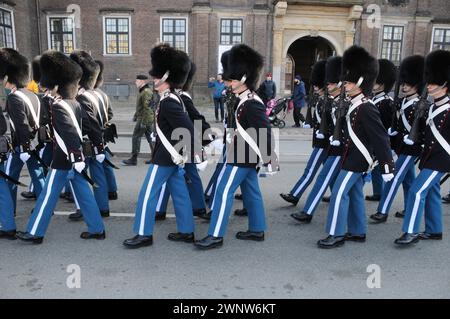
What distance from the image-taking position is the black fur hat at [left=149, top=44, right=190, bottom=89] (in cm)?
A: 482

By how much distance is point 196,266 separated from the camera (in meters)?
4.27

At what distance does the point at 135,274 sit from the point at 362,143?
2569mm

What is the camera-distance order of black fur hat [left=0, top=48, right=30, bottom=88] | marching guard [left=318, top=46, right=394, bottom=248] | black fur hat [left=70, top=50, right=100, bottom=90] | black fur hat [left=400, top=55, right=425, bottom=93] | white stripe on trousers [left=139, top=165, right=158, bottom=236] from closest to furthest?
1. marching guard [left=318, top=46, right=394, bottom=248]
2. white stripe on trousers [left=139, top=165, right=158, bottom=236]
3. black fur hat [left=0, top=48, right=30, bottom=88]
4. black fur hat [left=400, top=55, right=425, bottom=93]
5. black fur hat [left=70, top=50, right=100, bottom=90]

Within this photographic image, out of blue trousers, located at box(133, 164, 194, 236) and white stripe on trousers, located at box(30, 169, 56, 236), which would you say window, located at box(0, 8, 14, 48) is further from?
blue trousers, located at box(133, 164, 194, 236)

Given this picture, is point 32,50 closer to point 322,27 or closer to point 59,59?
point 322,27

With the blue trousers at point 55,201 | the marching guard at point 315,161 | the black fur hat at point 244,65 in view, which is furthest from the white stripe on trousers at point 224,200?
the marching guard at point 315,161

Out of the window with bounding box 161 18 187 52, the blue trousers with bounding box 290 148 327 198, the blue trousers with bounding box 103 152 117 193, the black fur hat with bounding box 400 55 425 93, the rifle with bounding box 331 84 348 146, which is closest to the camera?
the rifle with bounding box 331 84 348 146

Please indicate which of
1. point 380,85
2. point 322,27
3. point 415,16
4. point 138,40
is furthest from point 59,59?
point 415,16

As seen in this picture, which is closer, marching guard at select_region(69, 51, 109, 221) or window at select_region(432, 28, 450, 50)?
marching guard at select_region(69, 51, 109, 221)

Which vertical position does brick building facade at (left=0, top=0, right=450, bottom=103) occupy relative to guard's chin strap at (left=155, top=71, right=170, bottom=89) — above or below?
above

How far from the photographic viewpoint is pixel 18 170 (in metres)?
5.56

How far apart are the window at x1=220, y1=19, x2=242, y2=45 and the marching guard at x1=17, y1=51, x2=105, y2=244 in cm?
1835

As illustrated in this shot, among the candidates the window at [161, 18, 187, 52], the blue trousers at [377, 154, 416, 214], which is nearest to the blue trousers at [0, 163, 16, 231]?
the blue trousers at [377, 154, 416, 214]

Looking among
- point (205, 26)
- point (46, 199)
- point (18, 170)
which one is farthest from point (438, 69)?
point (205, 26)
